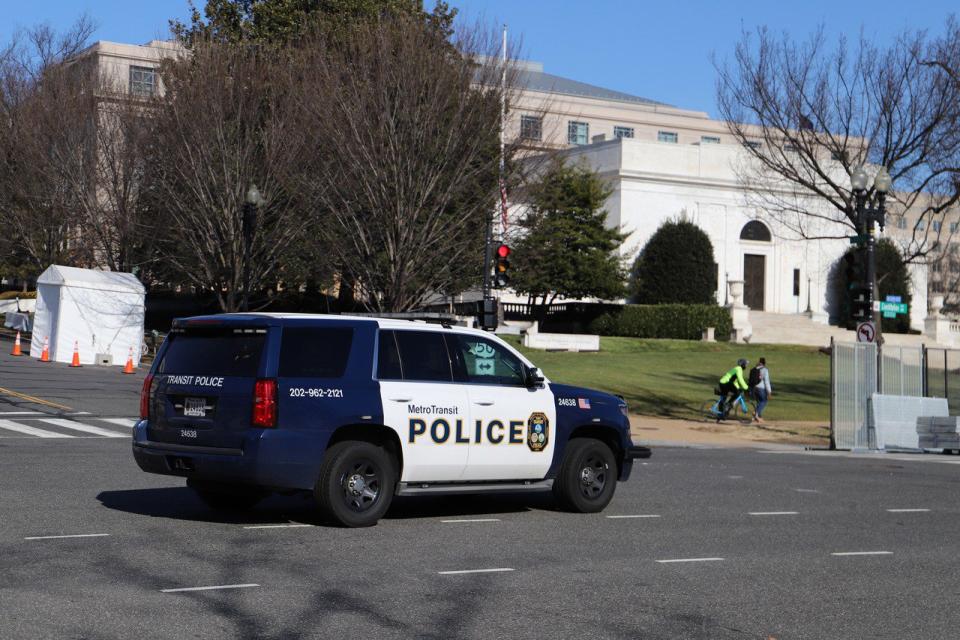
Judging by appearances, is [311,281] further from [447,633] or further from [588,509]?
[447,633]

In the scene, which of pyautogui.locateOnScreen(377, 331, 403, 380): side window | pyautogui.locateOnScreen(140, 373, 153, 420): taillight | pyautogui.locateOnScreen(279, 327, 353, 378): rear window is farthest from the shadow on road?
pyautogui.locateOnScreen(377, 331, 403, 380): side window

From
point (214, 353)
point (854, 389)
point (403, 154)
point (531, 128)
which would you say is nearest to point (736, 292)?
point (531, 128)

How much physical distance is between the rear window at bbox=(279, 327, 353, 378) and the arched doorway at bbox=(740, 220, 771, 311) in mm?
61675

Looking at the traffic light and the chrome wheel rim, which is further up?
the traffic light

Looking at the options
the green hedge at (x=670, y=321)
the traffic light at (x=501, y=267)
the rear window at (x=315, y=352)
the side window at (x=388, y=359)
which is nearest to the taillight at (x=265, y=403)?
the rear window at (x=315, y=352)

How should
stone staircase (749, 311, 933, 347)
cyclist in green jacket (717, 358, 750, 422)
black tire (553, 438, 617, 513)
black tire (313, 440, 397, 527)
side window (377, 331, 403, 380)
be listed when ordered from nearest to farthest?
black tire (313, 440, 397, 527) < side window (377, 331, 403, 380) < black tire (553, 438, 617, 513) < cyclist in green jacket (717, 358, 750, 422) < stone staircase (749, 311, 933, 347)

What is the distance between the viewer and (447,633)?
24.5 ft

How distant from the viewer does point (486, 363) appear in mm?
12789

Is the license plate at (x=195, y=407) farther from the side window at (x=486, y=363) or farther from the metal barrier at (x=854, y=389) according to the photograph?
the metal barrier at (x=854, y=389)

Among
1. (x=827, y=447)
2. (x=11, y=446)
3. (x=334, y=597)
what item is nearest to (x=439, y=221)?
(x=827, y=447)

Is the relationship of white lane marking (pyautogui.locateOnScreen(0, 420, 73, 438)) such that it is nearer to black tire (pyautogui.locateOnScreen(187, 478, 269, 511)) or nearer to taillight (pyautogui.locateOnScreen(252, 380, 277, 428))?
black tire (pyautogui.locateOnScreen(187, 478, 269, 511))

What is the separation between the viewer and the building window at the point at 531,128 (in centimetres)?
3991

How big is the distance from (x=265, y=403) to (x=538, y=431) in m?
3.13

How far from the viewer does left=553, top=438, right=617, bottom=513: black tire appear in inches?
524
